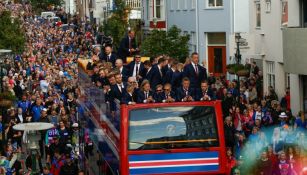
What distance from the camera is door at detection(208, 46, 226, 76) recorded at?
171 ft

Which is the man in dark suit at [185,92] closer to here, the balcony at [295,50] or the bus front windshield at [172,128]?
the bus front windshield at [172,128]

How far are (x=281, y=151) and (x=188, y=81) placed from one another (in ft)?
17.3

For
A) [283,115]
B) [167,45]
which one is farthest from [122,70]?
[167,45]

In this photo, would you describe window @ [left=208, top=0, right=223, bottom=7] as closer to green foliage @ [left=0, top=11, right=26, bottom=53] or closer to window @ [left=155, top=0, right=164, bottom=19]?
window @ [left=155, top=0, right=164, bottom=19]

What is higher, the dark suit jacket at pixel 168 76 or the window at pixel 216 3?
the window at pixel 216 3

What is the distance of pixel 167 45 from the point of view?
171ft

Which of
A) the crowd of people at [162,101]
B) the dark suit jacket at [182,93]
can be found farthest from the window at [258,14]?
the dark suit jacket at [182,93]

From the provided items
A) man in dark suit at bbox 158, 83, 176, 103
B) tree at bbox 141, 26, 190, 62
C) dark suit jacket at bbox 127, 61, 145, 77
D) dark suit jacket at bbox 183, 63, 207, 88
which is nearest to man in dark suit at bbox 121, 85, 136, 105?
man in dark suit at bbox 158, 83, 176, 103

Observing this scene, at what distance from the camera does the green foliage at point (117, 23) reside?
2694 inches

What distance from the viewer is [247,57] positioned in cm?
4675

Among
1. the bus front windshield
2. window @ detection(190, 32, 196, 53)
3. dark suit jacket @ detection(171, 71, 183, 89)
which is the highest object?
→ window @ detection(190, 32, 196, 53)

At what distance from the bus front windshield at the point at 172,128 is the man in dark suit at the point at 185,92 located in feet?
1.72

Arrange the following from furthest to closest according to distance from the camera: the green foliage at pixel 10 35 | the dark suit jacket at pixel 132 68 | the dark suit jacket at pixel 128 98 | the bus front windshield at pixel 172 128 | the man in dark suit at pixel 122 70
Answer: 1. the green foliage at pixel 10 35
2. the man in dark suit at pixel 122 70
3. the dark suit jacket at pixel 132 68
4. the dark suit jacket at pixel 128 98
5. the bus front windshield at pixel 172 128

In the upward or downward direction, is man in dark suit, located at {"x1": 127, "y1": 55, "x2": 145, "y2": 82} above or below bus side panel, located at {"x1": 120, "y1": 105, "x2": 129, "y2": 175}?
above
